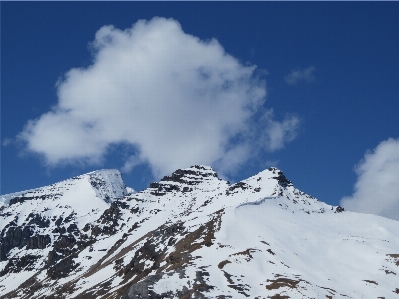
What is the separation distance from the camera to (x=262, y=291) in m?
76.4

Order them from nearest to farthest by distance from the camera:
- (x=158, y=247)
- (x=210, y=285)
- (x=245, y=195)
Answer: (x=210, y=285)
(x=158, y=247)
(x=245, y=195)

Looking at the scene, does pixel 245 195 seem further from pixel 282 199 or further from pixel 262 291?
pixel 262 291

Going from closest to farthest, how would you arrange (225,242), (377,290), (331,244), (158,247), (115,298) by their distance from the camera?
(377,290) → (115,298) → (225,242) → (331,244) → (158,247)

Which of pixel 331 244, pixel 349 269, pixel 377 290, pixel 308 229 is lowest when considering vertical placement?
pixel 377 290

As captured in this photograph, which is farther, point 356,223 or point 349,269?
point 356,223

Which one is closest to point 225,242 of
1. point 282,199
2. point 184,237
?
point 184,237

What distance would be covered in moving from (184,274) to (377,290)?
140 ft

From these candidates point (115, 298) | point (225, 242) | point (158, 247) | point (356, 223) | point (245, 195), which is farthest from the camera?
point (245, 195)

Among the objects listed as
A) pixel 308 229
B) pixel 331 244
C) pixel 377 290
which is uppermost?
pixel 308 229

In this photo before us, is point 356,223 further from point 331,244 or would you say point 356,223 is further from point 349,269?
point 349,269

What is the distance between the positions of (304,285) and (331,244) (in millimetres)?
50560

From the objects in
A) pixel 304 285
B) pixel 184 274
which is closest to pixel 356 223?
pixel 304 285

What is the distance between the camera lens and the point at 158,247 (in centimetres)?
13575

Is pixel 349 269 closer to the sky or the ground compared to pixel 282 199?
closer to the ground
